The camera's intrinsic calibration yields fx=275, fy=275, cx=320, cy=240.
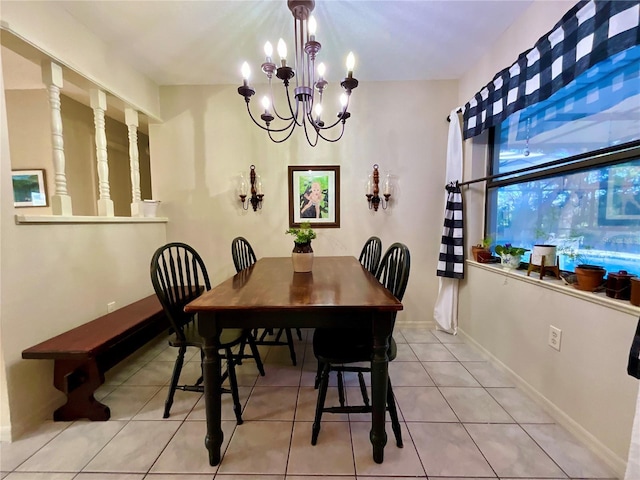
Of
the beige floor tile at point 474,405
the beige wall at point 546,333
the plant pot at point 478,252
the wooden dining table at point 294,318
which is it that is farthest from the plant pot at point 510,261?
the wooden dining table at point 294,318

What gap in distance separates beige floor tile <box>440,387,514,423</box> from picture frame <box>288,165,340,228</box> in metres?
1.72

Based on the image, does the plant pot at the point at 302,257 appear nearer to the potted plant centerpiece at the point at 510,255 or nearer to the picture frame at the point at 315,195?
the picture frame at the point at 315,195

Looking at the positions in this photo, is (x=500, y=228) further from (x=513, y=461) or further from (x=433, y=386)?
(x=513, y=461)

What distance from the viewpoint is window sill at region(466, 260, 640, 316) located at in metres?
1.23

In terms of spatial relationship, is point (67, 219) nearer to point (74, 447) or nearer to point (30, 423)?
point (30, 423)

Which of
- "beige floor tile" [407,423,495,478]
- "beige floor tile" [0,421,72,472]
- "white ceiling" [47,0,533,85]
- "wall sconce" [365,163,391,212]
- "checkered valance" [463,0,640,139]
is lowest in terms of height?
"beige floor tile" [0,421,72,472]

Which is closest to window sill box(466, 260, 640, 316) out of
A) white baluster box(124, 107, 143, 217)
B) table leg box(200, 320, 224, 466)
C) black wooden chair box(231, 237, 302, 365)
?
black wooden chair box(231, 237, 302, 365)

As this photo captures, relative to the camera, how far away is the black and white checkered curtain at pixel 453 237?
2551 millimetres

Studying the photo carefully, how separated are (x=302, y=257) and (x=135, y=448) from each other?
4.40ft

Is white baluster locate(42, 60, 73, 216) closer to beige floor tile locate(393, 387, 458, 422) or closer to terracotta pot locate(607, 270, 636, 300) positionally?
beige floor tile locate(393, 387, 458, 422)

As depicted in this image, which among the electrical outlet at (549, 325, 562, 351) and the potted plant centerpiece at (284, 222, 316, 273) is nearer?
the electrical outlet at (549, 325, 562, 351)

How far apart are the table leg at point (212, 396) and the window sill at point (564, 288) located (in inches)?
72.0

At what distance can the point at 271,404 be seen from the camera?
171cm

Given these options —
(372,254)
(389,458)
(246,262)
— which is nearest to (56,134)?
(246,262)
